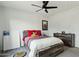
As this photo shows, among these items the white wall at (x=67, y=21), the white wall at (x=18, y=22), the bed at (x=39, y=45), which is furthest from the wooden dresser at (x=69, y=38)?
the white wall at (x=18, y=22)

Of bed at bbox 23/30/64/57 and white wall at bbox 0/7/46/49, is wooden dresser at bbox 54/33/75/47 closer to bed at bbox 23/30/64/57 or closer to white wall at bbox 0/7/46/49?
bed at bbox 23/30/64/57

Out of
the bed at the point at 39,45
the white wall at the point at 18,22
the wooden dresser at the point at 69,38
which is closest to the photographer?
the bed at the point at 39,45

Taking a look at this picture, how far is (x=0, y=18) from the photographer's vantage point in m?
3.13

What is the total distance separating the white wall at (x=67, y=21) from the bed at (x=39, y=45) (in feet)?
4.03

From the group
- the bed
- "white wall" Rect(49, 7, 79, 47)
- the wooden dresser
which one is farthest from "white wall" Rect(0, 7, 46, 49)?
the wooden dresser

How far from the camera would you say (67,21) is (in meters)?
4.75

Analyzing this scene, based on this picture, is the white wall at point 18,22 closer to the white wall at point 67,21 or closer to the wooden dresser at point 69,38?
the white wall at point 67,21

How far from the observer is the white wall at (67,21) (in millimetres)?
4375

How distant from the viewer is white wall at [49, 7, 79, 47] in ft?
14.4

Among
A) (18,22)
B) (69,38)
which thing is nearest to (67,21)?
(69,38)

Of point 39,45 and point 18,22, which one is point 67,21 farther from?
point 18,22

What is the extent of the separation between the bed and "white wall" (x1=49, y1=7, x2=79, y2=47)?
1.23 meters

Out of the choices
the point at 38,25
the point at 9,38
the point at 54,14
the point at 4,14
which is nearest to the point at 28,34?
the point at 38,25

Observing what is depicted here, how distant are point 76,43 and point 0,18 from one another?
405cm
